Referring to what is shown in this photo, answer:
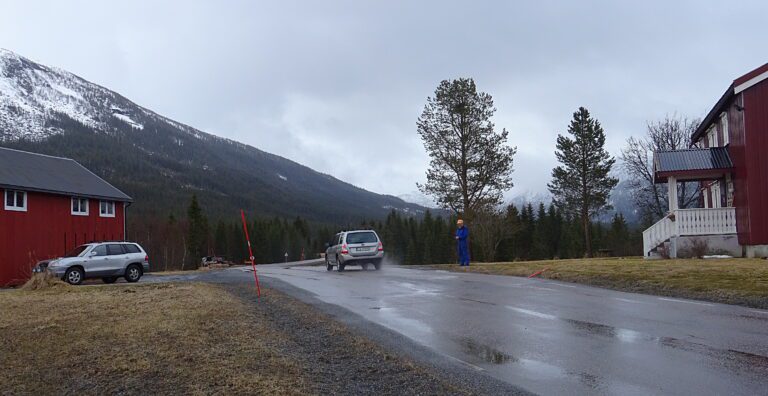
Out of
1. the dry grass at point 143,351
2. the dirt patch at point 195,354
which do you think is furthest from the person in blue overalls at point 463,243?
the dry grass at point 143,351

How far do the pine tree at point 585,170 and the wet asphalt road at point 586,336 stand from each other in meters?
39.6

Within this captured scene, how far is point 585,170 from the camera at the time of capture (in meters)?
51.6

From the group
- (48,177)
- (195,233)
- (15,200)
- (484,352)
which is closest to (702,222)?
(484,352)

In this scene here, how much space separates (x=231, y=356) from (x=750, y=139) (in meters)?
22.3

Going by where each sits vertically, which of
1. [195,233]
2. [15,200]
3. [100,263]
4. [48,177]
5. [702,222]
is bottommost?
[100,263]

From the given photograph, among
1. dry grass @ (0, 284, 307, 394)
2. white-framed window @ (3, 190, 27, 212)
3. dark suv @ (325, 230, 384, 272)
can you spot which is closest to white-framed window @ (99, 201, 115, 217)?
white-framed window @ (3, 190, 27, 212)

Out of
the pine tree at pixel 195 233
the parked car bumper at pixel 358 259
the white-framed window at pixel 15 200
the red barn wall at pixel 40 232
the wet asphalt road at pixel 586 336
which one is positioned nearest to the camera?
the wet asphalt road at pixel 586 336

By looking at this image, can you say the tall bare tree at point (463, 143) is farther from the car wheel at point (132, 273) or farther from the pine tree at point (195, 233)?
the pine tree at point (195, 233)

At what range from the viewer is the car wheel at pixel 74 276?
23.0 metres

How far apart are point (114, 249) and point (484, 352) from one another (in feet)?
70.6

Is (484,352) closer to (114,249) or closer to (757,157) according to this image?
(757,157)

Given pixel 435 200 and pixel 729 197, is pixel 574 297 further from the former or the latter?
pixel 435 200

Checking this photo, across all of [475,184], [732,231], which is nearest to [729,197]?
[732,231]

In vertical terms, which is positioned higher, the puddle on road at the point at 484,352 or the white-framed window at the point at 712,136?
the white-framed window at the point at 712,136
